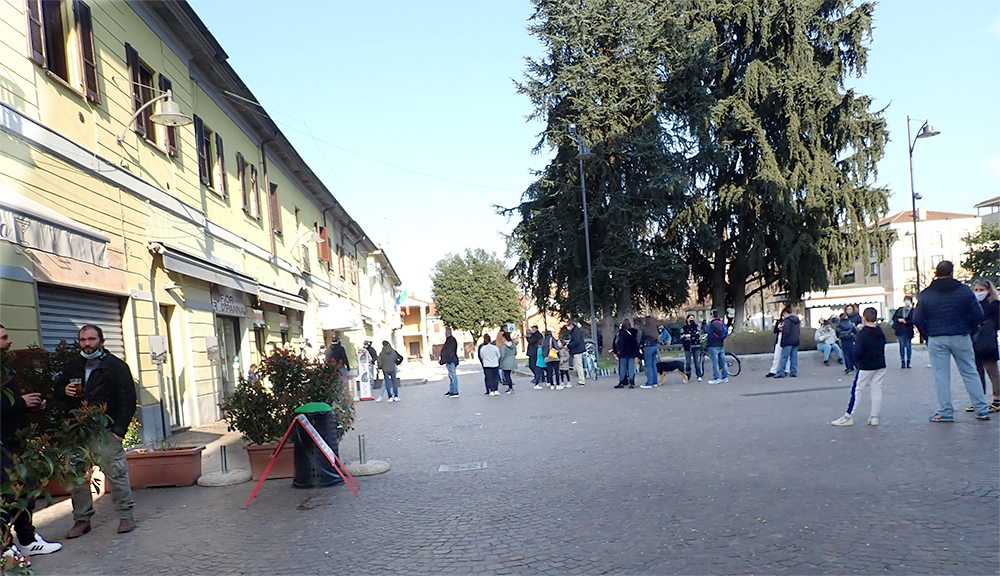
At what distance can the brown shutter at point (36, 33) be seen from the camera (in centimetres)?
891

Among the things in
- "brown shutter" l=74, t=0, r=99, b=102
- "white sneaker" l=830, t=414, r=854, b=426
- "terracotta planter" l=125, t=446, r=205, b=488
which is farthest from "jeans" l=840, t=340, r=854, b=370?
"brown shutter" l=74, t=0, r=99, b=102

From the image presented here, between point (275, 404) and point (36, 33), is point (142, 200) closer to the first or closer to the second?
point (36, 33)

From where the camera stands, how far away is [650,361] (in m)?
18.5

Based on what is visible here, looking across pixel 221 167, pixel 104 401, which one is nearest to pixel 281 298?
pixel 221 167

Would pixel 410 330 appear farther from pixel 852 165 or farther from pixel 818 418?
pixel 818 418

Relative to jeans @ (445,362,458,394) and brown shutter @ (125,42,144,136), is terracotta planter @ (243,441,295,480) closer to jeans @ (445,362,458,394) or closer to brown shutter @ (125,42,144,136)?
brown shutter @ (125,42,144,136)

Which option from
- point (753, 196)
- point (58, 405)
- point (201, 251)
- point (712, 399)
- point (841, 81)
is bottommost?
point (712, 399)

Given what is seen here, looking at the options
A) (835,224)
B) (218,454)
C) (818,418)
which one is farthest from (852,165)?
(218,454)

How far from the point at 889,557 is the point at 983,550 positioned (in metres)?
0.55

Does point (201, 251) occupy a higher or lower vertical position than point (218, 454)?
higher

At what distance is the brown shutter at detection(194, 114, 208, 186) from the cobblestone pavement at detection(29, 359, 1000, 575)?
27.9 feet

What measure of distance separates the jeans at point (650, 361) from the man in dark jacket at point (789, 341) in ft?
9.17

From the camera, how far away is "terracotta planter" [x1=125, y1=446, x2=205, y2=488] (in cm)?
831

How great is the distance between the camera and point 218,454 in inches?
426
